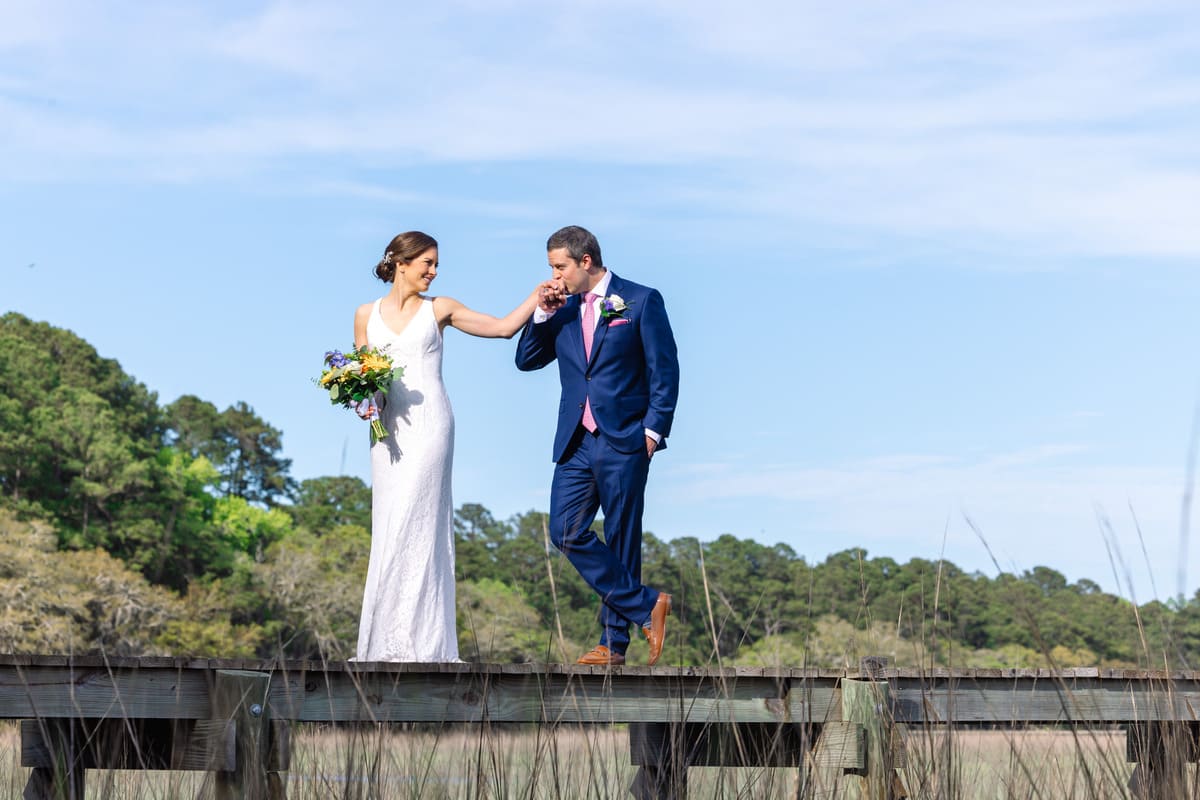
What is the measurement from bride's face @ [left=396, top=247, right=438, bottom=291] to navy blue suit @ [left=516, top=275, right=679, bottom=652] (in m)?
0.75

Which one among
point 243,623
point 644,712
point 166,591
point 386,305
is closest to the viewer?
point 644,712

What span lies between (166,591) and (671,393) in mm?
30586

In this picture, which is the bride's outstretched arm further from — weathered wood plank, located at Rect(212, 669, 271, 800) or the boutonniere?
weathered wood plank, located at Rect(212, 669, 271, 800)

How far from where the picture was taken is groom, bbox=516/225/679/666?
714 centimetres

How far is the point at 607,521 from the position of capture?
23.8 feet

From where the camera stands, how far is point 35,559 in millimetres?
32219

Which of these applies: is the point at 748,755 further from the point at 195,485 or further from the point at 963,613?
the point at 195,485

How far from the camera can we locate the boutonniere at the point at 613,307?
7272 mm

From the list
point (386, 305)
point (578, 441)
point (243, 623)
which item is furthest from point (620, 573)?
point (243, 623)

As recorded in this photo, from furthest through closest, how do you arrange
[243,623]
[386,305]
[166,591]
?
[243,623] → [166,591] → [386,305]

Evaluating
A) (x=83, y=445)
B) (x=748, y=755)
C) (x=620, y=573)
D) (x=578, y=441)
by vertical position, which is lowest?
(x=748, y=755)

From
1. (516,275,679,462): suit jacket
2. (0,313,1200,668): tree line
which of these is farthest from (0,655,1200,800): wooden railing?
(0,313,1200,668): tree line

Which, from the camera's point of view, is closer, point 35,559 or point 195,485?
point 35,559

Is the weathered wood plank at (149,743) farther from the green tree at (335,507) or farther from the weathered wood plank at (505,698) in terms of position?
the green tree at (335,507)
